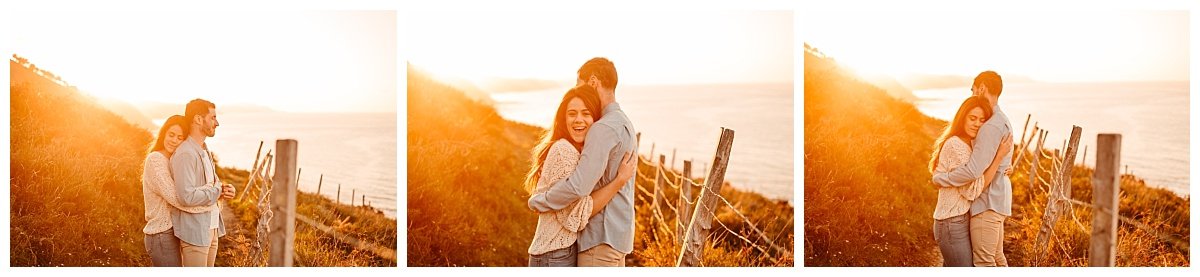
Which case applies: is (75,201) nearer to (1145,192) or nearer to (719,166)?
(719,166)

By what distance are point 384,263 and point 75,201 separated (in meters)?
1.75

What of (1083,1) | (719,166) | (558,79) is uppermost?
(1083,1)

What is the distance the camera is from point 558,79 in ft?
23.4

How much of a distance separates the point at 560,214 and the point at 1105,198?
295 cm

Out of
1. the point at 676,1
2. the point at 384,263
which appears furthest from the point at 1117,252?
the point at 384,263

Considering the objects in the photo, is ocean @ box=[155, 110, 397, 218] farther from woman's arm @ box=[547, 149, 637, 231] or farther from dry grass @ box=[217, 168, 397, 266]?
woman's arm @ box=[547, 149, 637, 231]

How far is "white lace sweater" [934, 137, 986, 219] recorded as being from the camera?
22.7ft

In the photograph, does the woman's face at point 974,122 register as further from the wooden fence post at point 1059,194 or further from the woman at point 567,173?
the woman at point 567,173

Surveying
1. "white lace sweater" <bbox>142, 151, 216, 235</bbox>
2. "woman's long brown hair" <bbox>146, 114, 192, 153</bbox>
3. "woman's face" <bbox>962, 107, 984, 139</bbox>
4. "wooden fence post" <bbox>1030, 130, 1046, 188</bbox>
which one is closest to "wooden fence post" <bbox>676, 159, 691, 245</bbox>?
"woman's face" <bbox>962, 107, 984, 139</bbox>

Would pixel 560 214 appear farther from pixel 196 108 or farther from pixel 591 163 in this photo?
pixel 196 108

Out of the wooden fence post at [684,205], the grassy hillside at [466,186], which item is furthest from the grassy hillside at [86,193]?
the wooden fence post at [684,205]

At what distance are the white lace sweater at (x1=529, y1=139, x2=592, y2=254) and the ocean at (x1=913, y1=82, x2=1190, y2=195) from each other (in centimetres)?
198

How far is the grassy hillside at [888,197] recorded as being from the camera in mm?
7090

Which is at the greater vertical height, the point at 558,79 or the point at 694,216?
the point at 558,79
